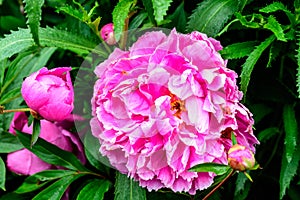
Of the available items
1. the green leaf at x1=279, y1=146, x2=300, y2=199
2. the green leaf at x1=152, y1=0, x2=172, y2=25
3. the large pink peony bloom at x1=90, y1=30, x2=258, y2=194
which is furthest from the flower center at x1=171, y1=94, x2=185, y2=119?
the green leaf at x1=279, y1=146, x2=300, y2=199

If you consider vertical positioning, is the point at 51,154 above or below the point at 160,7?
below

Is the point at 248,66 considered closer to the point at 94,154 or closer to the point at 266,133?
the point at 266,133

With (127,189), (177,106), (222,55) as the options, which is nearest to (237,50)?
(222,55)

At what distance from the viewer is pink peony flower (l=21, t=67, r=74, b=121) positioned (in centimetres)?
81

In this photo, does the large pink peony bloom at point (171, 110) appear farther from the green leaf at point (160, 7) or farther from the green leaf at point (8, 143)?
the green leaf at point (8, 143)

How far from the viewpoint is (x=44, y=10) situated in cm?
125

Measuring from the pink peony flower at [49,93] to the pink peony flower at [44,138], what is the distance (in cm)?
14

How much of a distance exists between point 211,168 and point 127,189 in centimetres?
18

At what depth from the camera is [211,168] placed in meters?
0.72

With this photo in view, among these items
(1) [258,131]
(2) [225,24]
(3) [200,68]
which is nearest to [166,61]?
(3) [200,68]

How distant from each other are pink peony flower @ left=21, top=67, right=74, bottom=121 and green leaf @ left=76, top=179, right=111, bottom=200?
0.14 metres

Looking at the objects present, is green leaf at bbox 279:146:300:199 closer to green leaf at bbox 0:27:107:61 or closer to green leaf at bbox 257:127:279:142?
green leaf at bbox 257:127:279:142

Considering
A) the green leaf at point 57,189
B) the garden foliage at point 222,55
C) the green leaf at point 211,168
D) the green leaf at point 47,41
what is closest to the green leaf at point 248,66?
the garden foliage at point 222,55

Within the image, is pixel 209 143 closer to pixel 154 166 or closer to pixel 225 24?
pixel 154 166
